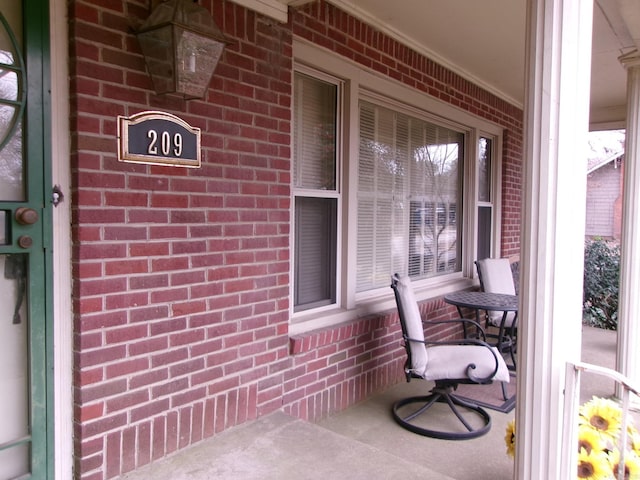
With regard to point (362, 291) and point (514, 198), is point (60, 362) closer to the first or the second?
point (362, 291)

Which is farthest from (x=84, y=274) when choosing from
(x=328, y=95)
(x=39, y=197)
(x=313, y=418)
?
(x=328, y=95)

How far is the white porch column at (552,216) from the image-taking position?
166cm

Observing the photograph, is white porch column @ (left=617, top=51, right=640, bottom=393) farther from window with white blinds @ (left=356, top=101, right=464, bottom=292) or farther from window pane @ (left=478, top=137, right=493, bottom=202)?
window pane @ (left=478, top=137, right=493, bottom=202)

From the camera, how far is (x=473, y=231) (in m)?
5.75

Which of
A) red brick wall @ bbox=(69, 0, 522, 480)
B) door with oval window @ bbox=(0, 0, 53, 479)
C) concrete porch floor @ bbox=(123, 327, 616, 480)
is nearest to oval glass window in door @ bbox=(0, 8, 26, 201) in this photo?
door with oval window @ bbox=(0, 0, 53, 479)

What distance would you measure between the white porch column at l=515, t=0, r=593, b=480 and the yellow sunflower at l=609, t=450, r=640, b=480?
1.37 ft

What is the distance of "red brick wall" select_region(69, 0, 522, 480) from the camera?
2088mm

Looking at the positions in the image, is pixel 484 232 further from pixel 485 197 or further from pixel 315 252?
pixel 315 252

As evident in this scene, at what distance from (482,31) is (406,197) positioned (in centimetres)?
148

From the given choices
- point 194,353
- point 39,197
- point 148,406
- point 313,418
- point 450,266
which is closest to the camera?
point 39,197

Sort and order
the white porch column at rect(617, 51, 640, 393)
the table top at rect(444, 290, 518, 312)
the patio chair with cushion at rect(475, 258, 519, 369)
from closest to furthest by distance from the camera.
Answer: the white porch column at rect(617, 51, 640, 393) → the table top at rect(444, 290, 518, 312) → the patio chair with cushion at rect(475, 258, 519, 369)

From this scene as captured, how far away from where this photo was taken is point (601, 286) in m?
7.77

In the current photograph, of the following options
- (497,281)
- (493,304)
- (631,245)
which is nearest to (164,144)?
(493,304)

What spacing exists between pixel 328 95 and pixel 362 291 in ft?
5.01
